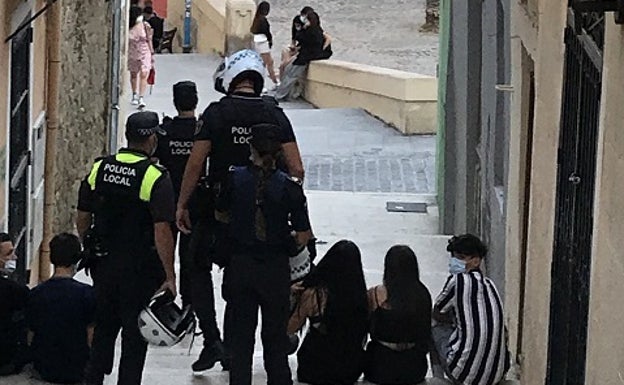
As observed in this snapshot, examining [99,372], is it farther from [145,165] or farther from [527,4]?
[527,4]

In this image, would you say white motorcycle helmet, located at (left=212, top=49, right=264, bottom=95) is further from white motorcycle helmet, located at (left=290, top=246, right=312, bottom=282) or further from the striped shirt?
the striped shirt

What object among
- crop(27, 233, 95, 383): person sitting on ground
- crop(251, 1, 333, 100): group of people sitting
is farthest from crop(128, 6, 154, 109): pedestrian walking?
crop(27, 233, 95, 383): person sitting on ground

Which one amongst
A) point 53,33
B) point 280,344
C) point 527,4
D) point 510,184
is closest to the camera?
point 280,344

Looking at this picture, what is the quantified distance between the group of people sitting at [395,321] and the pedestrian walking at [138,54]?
44.0 feet

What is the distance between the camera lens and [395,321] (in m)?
8.90

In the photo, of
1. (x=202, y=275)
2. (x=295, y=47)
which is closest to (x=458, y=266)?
(x=202, y=275)

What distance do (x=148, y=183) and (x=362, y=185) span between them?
1128 centimetres

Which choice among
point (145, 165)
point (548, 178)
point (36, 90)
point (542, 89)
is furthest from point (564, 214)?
point (36, 90)

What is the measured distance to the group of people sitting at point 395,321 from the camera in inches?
349

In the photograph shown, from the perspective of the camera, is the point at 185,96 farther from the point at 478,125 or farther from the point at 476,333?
the point at 478,125

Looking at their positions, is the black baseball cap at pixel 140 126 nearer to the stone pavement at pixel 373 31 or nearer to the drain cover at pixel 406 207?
the drain cover at pixel 406 207

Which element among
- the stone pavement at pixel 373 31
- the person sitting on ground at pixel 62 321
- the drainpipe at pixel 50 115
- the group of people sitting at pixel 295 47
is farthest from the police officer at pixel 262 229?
the stone pavement at pixel 373 31

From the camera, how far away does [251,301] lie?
8.48m

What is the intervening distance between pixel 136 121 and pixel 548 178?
2298mm
